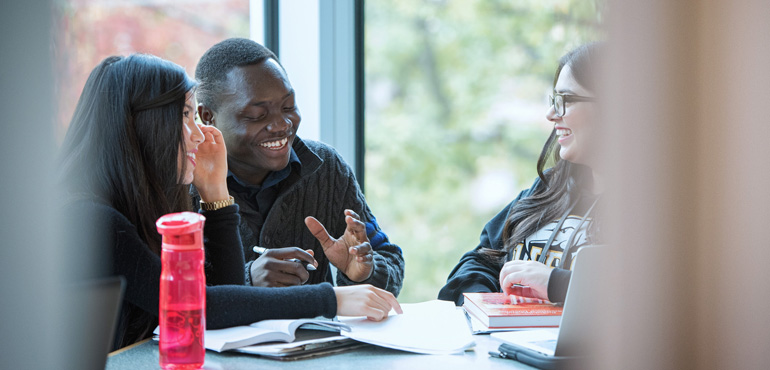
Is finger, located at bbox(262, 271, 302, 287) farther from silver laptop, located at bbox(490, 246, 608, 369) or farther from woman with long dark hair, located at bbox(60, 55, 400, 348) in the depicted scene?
silver laptop, located at bbox(490, 246, 608, 369)

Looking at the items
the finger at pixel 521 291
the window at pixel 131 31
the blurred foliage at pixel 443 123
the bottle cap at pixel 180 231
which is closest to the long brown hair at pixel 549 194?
the finger at pixel 521 291

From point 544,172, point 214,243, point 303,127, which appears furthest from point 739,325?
point 303,127

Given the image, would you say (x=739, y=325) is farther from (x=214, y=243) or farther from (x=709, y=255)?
(x=214, y=243)

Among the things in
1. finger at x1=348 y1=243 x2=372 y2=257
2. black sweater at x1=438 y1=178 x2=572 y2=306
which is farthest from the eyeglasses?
finger at x1=348 y1=243 x2=372 y2=257

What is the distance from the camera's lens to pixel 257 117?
1849 millimetres

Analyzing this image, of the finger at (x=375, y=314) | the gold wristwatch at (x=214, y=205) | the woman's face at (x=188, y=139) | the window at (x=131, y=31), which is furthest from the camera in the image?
the gold wristwatch at (x=214, y=205)

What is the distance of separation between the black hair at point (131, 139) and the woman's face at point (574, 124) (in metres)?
0.86

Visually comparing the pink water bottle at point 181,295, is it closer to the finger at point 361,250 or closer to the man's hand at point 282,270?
the man's hand at point 282,270

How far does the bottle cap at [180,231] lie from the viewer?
931 mm

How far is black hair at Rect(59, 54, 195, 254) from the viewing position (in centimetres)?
129

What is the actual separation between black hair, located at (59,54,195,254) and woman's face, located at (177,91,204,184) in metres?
0.01

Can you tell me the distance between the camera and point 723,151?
2.15 feet

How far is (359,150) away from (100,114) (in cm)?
148

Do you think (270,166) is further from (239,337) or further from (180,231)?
(180,231)
